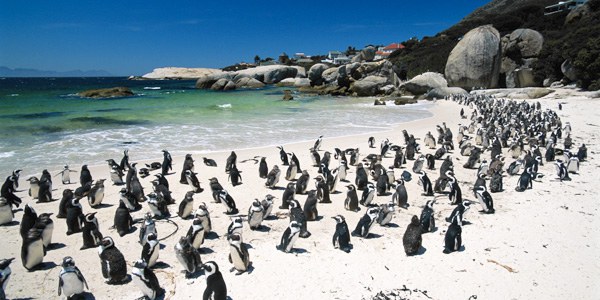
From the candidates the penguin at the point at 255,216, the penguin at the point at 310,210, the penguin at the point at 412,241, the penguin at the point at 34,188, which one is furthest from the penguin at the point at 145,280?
the penguin at the point at 34,188

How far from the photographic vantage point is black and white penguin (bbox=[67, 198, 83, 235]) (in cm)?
632

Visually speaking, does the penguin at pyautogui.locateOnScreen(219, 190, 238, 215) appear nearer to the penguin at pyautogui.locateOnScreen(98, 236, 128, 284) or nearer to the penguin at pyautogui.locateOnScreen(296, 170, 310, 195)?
the penguin at pyautogui.locateOnScreen(296, 170, 310, 195)

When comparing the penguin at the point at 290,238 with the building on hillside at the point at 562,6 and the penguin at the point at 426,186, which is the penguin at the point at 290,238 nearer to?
the penguin at the point at 426,186

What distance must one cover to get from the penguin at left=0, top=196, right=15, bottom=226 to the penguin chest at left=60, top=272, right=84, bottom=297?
11.1ft

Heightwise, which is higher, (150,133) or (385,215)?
(385,215)

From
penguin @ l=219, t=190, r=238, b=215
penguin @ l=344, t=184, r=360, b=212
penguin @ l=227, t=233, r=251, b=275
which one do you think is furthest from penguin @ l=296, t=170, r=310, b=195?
penguin @ l=227, t=233, r=251, b=275

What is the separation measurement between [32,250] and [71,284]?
1203 mm


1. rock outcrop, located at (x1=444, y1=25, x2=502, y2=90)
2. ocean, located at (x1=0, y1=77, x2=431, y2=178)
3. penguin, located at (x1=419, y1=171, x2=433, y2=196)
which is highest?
rock outcrop, located at (x1=444, y1=25, x2=502, y2=90)

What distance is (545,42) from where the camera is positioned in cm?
3884

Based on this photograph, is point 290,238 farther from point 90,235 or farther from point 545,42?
point 545,42

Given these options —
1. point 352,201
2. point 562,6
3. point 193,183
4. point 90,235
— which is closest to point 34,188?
point 193,183

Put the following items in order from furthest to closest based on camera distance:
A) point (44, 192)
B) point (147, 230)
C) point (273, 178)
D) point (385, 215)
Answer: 1. point (273, 178)
2. point (44, 192)
3. point (385, 215)
4. point (147, 230)

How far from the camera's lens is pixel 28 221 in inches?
241

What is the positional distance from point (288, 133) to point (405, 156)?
7286 mm
